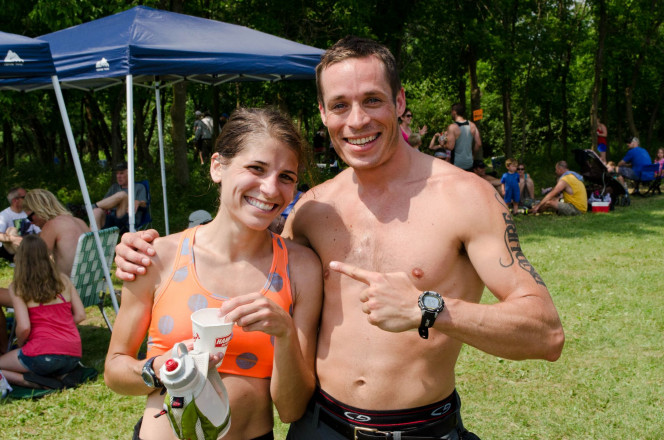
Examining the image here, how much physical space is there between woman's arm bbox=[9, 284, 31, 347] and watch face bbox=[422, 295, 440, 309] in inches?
185

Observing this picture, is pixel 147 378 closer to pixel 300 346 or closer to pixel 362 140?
pixel 300 346

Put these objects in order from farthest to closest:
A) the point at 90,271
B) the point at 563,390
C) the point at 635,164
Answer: the point at 635,164 → the point at 90,271 → the point at 563,390

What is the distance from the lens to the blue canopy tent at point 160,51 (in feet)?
24.3

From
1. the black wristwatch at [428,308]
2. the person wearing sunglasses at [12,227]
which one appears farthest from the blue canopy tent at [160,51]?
the black wristwatch at [428,308]

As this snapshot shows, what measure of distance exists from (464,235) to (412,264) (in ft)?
0.73

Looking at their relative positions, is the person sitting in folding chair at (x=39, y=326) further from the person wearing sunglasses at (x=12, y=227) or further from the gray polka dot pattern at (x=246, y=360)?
the gray polka dot pattern at (x=246, y=360)

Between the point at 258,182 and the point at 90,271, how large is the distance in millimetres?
5046

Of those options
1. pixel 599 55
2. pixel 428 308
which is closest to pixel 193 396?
pixel 428 308

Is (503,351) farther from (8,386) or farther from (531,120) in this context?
(531,120)

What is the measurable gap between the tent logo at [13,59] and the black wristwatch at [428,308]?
17.1 ft

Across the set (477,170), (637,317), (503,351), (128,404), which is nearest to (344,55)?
(503,351)

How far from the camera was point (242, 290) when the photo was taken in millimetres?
2186

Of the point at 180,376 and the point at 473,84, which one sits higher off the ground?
the point at 180,376

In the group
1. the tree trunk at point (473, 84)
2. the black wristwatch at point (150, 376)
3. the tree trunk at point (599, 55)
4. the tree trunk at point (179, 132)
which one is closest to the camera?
the black wristwatch at point (150, 376)
